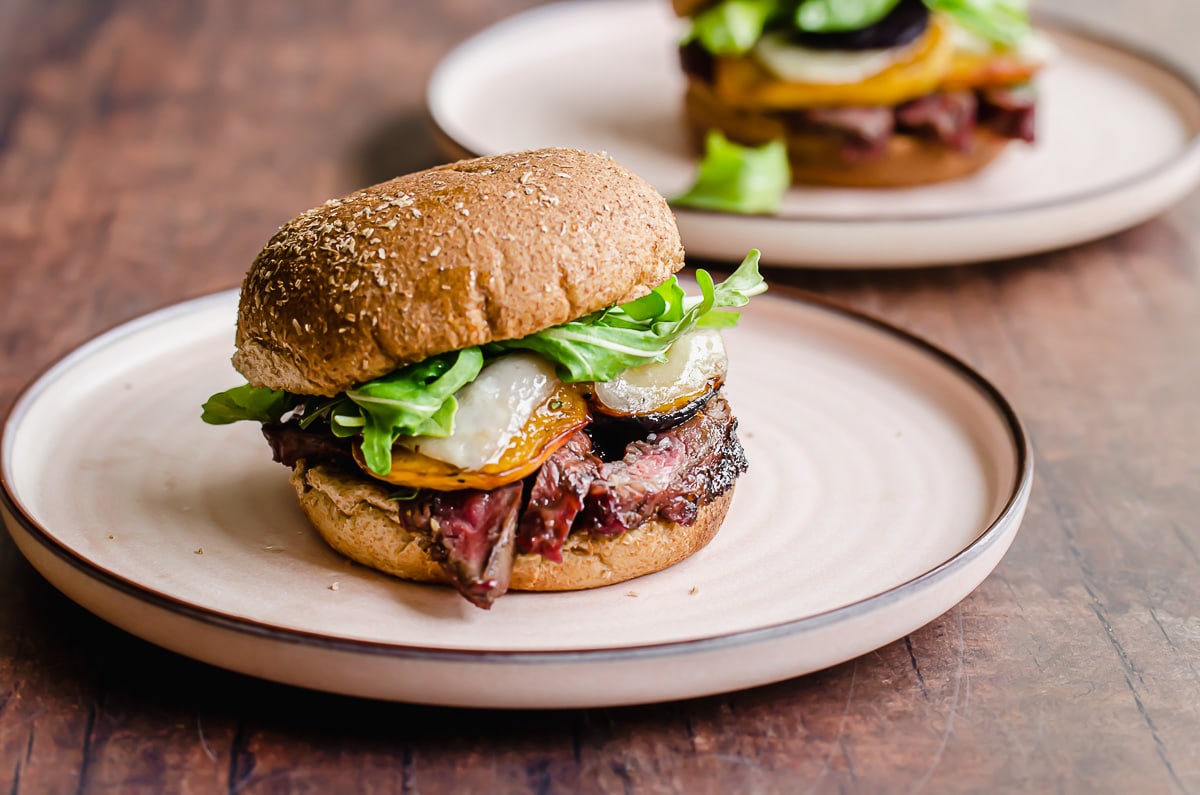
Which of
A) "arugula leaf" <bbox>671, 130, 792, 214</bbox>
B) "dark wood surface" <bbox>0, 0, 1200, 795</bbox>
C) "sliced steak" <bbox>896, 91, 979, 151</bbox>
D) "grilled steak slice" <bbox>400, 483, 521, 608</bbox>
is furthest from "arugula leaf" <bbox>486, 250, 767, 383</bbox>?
"sliced steak" <bbox>896, 91, 979, 151</bbox>

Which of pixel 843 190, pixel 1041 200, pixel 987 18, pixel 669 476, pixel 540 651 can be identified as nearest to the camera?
pixel 540 651

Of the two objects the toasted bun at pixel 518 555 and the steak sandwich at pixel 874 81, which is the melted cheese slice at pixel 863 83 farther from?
the toasted bun at pixel 518 555

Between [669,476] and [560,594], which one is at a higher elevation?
[669,476]

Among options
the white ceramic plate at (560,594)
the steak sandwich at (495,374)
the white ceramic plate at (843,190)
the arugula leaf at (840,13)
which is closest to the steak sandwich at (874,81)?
the arugula leaf at (840,13)

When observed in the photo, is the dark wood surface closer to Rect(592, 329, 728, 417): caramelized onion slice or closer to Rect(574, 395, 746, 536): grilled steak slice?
Rect(574, 395, 746, 536): grilled steak slice

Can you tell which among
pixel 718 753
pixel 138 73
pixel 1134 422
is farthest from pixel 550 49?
pixel 718 753

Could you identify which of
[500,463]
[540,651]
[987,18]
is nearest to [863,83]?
[987,18]

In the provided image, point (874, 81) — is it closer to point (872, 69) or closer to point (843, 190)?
point (872, 69)

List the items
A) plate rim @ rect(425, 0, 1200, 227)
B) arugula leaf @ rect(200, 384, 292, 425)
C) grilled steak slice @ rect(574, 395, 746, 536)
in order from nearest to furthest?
grilled steak slice @ rect(574, 395, 746, 536), arugula leaf @ rect(200, 384, 292, 425), plate rim @ rect(425, 0, 1200, 227)
